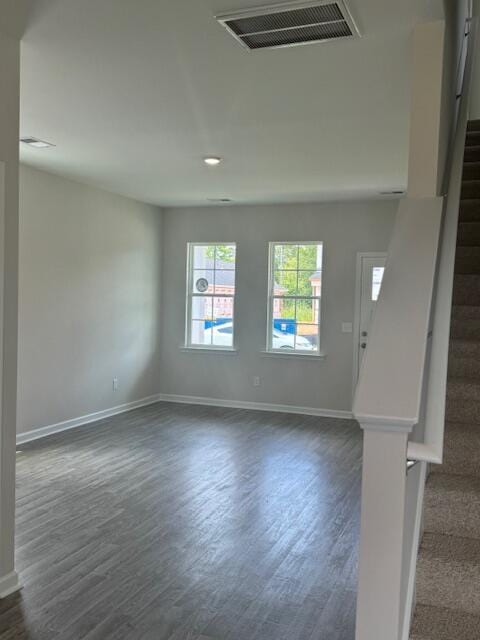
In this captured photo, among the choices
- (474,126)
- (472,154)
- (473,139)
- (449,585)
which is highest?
(474,126)

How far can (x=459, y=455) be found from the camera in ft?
7.43

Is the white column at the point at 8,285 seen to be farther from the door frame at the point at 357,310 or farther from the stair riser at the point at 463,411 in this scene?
the door frame at the point at 357,310

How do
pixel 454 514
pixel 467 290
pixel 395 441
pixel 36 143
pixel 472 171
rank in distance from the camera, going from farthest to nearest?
pixel 36 143
pixel 472 171
pixel 467 290
pixel 454 514
pixel 395 441

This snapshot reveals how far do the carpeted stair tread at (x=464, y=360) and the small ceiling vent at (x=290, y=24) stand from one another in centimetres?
152

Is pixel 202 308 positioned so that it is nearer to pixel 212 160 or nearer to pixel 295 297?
pixel 295 297

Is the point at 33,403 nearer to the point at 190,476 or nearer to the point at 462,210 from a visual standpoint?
the point at 190,476

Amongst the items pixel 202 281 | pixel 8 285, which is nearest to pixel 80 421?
pixel 202 281

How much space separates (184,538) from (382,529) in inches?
97.1

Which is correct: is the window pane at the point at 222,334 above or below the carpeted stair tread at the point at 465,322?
below

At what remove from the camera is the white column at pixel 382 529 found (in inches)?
52.2

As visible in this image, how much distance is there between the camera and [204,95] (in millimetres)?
3531

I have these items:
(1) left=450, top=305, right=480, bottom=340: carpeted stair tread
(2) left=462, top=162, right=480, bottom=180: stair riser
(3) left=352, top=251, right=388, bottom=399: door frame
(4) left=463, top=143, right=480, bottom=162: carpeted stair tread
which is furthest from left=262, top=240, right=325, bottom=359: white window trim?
(1) left=450, top=305, right=480, bottom=340: carpeted stair tread

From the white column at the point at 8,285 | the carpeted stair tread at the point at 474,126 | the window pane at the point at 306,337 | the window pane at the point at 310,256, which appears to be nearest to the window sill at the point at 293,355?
the window pane at the point at 306,337

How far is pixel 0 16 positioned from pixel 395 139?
2.88 metres
